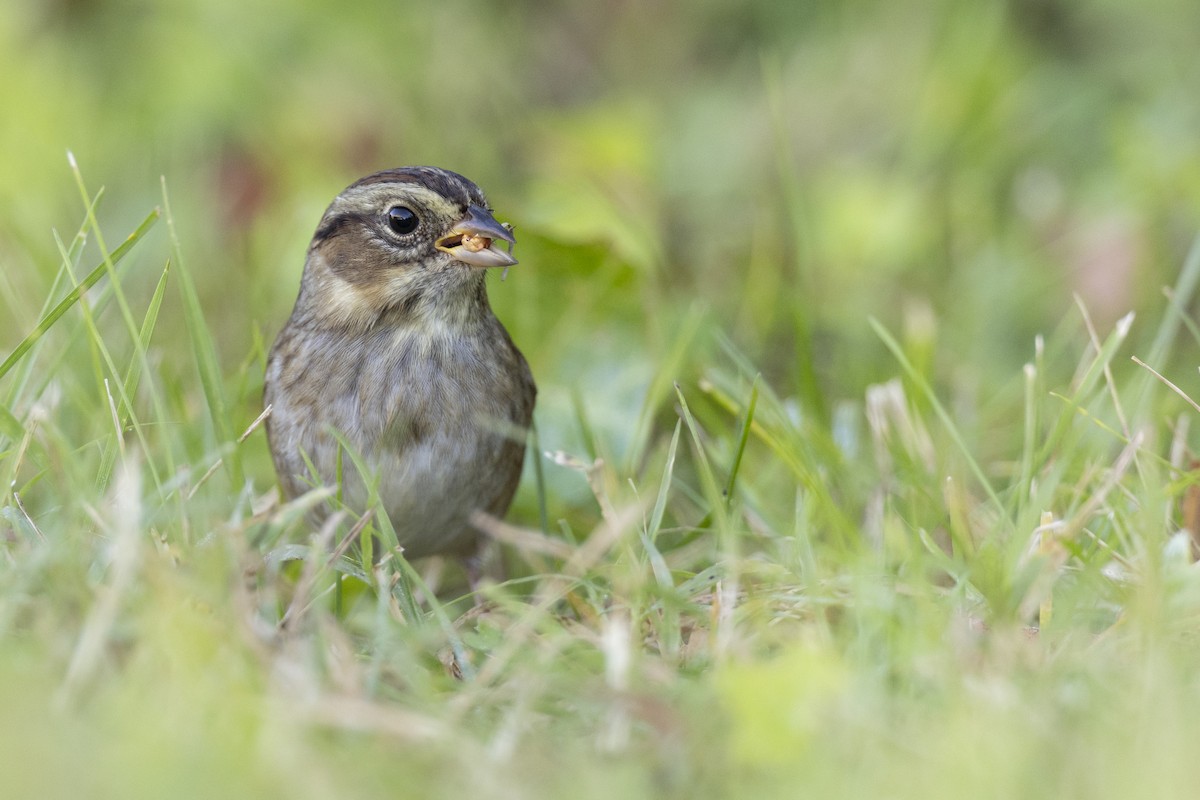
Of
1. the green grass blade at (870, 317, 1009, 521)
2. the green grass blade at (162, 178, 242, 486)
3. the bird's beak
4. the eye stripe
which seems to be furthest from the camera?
the eye stripe

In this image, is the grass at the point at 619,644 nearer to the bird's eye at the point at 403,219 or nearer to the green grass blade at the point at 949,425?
the green grass blade at the point at 949,425

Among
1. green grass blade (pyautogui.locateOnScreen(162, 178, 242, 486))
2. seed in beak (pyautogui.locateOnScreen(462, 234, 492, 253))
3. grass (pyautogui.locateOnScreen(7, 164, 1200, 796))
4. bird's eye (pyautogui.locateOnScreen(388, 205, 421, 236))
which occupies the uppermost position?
bird's eye (pyautogui.locateOnScreen(388, 205, 421, 236))

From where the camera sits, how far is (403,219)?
3330 mm

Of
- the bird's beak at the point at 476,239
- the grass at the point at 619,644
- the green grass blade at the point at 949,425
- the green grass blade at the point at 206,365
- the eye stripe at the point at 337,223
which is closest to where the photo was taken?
the grass at the point at 619,644

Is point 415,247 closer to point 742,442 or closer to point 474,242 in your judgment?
point 474,242

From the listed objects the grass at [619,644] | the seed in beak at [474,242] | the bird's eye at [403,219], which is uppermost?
the bird's eye at [403,219]

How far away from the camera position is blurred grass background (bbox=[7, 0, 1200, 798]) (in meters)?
2.04

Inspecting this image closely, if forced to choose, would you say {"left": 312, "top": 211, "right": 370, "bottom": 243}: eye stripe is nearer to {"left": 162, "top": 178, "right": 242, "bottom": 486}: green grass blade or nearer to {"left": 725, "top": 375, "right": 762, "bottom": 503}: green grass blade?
{"left": 162, "top": 178, "right": 242, "bottom": 486}: green grass blade

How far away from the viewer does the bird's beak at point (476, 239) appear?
10.6 ft

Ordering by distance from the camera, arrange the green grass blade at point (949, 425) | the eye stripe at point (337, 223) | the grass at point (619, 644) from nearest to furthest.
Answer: the grass at point (619, 644) < the green grass blade at point (949, 425) < the eye stripe at point (337, 223)

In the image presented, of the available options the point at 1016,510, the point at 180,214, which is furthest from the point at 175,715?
the point at 180,214

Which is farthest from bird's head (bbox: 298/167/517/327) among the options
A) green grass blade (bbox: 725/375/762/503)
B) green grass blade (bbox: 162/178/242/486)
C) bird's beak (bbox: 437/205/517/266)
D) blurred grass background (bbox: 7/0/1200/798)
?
green grass blade (bbox: 725/375/762/503)

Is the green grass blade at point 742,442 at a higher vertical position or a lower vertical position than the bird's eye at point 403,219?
lower

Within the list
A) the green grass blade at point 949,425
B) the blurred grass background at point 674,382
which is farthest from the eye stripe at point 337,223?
the green grass blade at point 949,425
